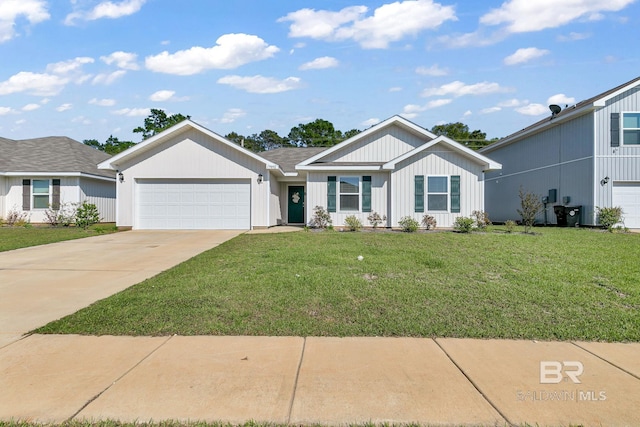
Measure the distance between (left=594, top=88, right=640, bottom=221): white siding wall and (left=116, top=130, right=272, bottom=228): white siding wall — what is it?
1398 cm

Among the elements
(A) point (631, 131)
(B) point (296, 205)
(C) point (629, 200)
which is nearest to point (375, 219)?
(B) point (296, 205)

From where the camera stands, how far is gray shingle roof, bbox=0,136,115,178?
18594 millimetres

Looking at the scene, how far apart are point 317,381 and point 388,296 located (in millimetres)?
2535

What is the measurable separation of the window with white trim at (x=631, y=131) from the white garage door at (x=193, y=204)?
52.5ft

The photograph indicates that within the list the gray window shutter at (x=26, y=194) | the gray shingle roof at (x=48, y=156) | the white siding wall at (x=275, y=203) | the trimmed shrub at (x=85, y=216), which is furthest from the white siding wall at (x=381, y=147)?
the gray window shutter at (x=26, y=194)

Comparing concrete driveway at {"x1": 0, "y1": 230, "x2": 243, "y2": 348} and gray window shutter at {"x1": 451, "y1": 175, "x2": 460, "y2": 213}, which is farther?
gray window shutter at {"x1": 451, "y1": 175, "x2": 460, "y2": 213}

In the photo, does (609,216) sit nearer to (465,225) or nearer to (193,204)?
(465,225)

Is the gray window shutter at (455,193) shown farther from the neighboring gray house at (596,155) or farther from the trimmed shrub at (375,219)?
the neighboring gray house at (596,155)

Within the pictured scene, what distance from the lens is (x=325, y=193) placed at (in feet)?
51.5

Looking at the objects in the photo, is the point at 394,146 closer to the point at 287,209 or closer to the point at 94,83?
the point at 287,209

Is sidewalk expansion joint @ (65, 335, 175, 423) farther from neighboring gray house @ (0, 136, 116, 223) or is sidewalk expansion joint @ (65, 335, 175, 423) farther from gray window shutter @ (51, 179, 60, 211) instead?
gray window shutter @ (51, 179, 60, 211)

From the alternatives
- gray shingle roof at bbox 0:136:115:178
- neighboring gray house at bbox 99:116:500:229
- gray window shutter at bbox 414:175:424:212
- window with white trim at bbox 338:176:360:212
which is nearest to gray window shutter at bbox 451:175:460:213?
neighboring gray house at bbox 99:116:500:229

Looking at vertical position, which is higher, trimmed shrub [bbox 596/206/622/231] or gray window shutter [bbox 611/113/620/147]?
gray window shutter [bbox 611/113/620/147]

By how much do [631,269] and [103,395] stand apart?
8.84m
